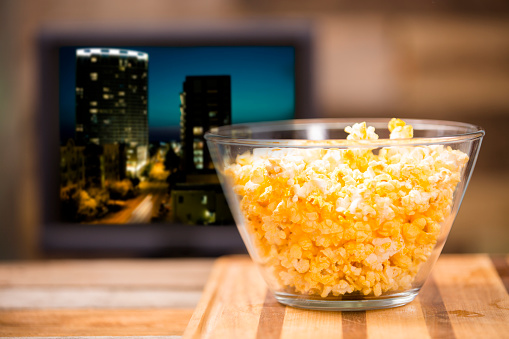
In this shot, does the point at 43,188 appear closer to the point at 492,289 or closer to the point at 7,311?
the point at 7,311

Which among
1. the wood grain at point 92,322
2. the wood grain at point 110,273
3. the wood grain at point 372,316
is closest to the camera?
the wood grain at point 372,316

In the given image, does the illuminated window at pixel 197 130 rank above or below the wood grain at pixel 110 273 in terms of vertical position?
above

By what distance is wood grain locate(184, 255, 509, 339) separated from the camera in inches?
26.8

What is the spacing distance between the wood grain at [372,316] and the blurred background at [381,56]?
32cm

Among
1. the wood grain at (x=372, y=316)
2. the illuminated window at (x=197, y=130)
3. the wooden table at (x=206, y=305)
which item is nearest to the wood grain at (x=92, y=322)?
the wooden table at (x=206, y=305)

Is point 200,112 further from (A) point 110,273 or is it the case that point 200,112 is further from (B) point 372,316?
(B) point 372,316

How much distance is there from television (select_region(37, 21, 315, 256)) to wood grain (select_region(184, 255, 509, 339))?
0.96ft

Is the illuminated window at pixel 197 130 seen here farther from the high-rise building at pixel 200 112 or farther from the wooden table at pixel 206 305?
the wooden table at pixel 206 305

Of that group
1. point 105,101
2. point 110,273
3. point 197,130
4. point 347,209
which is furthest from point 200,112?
point 347,209

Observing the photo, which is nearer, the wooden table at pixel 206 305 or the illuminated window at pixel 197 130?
the wooden table at pixel 206 305

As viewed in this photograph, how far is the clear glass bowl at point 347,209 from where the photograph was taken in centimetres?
70

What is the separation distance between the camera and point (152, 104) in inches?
44.6

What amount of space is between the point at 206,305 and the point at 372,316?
22 cm

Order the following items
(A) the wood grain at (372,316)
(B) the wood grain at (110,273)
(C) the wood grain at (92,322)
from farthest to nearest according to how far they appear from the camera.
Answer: (B) the wood grain at (110,273) → (C) the wood grain at (92,322) → (A) the wood grain at (372,316)
